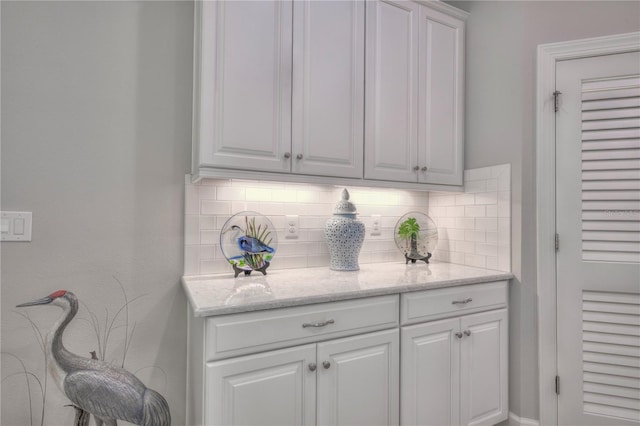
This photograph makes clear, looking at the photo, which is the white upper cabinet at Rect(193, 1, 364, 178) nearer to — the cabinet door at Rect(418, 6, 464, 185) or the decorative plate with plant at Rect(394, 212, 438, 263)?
the cabinet door at Rect(418, 6, 464, 185)

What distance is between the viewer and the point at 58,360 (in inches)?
46.1

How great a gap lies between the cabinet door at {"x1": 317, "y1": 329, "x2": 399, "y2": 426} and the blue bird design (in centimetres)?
58

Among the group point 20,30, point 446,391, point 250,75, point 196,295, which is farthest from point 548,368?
point 20,30

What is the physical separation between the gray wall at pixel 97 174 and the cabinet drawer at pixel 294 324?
1.89ft

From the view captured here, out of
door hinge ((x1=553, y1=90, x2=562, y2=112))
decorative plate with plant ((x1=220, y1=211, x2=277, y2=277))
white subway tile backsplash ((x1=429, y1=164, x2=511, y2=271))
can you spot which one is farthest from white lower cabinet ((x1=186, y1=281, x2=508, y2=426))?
door hinge ((x1=553, y1=90, x2=562, y2=112))

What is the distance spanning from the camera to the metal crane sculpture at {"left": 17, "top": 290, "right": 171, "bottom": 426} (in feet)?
3.73

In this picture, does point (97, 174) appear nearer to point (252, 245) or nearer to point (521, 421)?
point (252, 245)

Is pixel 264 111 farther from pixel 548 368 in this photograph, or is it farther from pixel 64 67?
pixel 548 368

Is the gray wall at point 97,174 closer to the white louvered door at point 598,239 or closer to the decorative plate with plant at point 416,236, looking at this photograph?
the decorative plate with plant at point 416,236

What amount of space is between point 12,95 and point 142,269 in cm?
87

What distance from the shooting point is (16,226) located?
53.6 inches

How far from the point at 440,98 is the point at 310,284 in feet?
4.57

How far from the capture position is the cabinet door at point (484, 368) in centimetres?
171

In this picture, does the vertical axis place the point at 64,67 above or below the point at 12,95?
above
